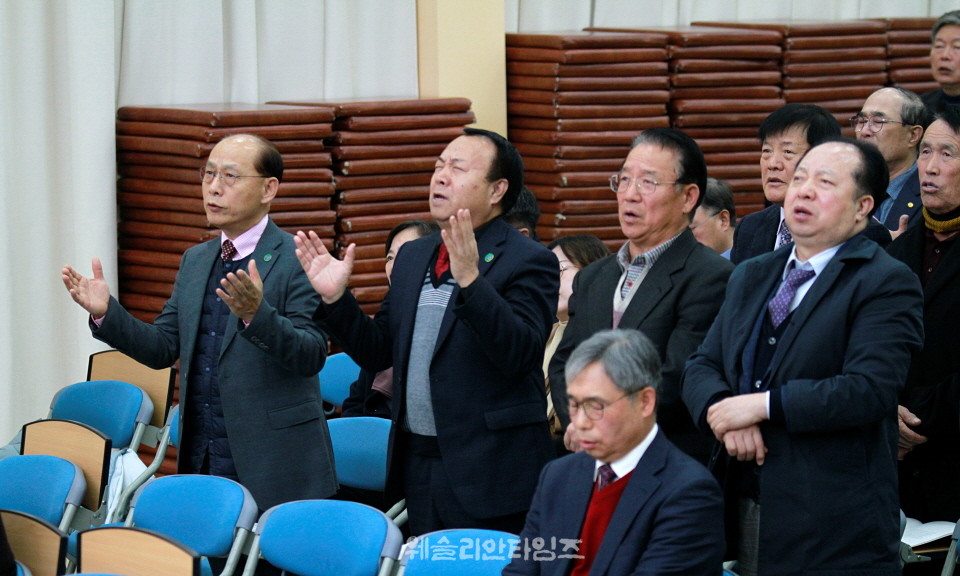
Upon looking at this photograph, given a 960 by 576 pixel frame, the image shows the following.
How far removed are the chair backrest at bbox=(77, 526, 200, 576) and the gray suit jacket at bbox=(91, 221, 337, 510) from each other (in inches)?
23.5

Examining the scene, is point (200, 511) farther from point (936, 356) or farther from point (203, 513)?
point (936, 356)

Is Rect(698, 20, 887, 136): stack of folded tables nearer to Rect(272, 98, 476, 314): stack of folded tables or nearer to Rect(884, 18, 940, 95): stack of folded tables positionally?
Rect(884, 18, 940, 95): stack of folded tables

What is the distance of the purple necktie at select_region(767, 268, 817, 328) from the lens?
11.1 ft

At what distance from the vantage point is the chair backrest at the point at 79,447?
15.0 ft

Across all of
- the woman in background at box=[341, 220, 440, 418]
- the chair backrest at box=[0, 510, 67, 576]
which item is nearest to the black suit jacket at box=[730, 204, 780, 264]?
the woman in background at box=[341, 220, 440, 418]

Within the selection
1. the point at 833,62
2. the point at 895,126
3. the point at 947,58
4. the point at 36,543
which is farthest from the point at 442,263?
the point at 833,62

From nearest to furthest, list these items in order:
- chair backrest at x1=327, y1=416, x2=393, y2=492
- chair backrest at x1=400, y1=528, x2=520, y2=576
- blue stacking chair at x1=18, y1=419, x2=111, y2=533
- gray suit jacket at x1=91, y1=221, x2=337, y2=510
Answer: chair backrest at x1=400, y1=528, x2=520, y2=576 < gray suit jacket at x1=91, y1=221, x2=337, y2=510 < blue stacking chair at x1=18, y1=419, x2=111, y2=533 < chair backrest at x1=327, y1=416, x2=393, y2=492

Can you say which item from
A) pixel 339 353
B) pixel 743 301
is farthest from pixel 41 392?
pixel 743 301

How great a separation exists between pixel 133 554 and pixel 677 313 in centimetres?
173

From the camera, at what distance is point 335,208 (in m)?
6.43

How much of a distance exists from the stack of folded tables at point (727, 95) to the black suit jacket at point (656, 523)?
13.7ft

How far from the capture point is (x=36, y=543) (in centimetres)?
388

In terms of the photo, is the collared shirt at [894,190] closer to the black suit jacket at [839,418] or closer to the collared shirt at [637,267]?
the collared shirt at [637,267]

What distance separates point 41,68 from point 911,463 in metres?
4.47
